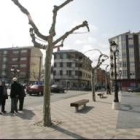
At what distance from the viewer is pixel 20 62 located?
318ft

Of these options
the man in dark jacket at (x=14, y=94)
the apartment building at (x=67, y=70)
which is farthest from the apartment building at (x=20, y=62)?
the man in dark jacket at (x=14, y=94)

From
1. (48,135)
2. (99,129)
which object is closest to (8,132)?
(48,135)

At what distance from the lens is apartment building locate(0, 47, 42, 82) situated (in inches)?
3772

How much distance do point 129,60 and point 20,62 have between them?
42.0 meters

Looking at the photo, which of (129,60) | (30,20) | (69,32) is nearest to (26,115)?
(69,32)

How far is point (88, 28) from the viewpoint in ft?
38.8

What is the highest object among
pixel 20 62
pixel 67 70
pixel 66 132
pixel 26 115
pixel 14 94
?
pixel 20 62

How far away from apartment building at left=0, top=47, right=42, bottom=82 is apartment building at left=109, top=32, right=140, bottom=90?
104 ft

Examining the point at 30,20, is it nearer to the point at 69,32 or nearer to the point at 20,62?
the point at 69,32

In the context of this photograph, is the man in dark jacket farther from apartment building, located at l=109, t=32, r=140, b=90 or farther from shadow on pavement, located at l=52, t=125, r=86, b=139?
apartment building, located at l=109, t=32, r=140, b=90

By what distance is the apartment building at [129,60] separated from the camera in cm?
8319

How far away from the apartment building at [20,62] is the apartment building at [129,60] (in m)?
31.7

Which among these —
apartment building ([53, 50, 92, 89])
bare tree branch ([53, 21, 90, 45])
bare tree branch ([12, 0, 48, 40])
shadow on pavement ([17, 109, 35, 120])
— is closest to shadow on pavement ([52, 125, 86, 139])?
shadow on pavement ([17, 109, 35, 120])

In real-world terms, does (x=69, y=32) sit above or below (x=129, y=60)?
below
